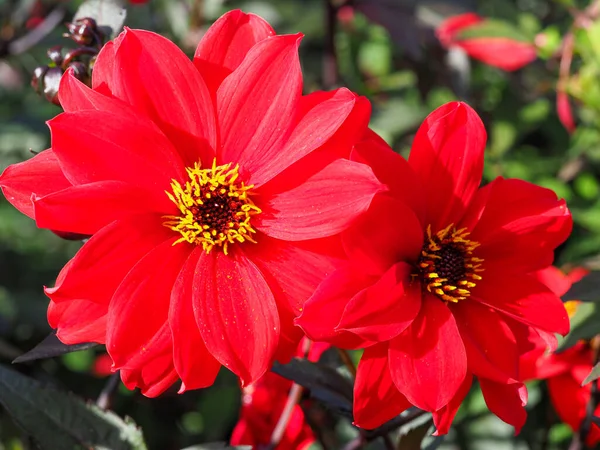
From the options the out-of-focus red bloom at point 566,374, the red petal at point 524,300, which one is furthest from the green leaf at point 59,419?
the out-of-focus red bloom at point 566,374

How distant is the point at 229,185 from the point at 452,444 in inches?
31.8

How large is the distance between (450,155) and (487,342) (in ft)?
0.78

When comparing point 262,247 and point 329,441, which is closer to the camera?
point 262,247

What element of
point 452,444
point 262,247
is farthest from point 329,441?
point 262,247

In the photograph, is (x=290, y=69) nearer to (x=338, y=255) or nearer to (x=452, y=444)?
(x=338, y=255)

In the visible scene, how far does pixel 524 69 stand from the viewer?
6.79 ft

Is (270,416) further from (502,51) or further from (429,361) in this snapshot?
(502,51)

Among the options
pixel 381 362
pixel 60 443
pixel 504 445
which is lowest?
pixel 504 445

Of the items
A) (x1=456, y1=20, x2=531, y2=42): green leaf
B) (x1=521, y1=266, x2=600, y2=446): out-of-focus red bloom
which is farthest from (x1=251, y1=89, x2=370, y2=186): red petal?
(x1=456, y1=20, x2=531, y2=42): green leaf

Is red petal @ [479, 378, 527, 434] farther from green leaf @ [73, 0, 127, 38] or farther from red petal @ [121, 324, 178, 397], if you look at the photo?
green leaf @ [73, 0, 127, 38]

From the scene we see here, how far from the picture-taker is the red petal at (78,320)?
2.83 ft

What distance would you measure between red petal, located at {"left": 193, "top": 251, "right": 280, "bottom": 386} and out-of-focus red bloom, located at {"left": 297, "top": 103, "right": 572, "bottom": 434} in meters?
0.08

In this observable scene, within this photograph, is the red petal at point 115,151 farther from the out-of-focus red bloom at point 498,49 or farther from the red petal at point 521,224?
the out-of-focus red bloom at point 498,49

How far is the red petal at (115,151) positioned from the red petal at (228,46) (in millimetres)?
110
